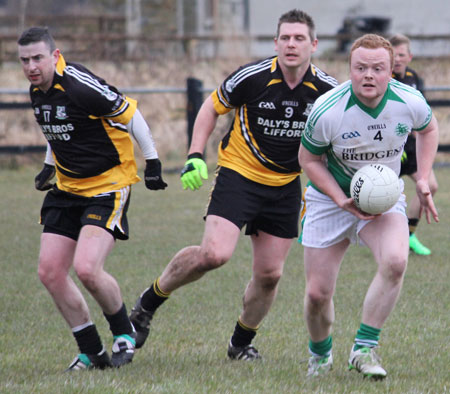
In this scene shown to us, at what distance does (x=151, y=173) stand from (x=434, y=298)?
298cm

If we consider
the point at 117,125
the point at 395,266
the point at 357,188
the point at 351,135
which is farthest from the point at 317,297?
the point at 117,125

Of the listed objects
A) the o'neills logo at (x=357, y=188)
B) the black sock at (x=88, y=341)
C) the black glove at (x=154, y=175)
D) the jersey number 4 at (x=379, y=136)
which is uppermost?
the jersey number 4 at (x=379, y=136)

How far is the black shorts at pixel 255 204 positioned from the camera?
550 centimetres

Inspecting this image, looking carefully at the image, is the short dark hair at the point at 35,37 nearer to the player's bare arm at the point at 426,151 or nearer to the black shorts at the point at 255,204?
the black shorts at the point at 255,204

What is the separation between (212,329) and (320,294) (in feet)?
5.78

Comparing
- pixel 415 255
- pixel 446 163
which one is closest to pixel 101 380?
pixel 415 255

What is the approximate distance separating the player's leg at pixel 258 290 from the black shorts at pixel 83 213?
35.5 inches

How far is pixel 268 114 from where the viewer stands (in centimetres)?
555

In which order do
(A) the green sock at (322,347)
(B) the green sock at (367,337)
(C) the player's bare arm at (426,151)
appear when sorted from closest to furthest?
(B) the green sock at (367,337) → (C) the player's bare arm at (426,151) → (A) the green sock at (322,347)

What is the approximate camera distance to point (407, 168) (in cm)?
898

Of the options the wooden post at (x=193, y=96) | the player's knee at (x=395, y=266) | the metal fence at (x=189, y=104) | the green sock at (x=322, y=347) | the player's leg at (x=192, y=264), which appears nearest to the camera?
the player's knee at (x=395, y=266)

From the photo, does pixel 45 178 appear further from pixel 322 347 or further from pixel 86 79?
pixel 322 347

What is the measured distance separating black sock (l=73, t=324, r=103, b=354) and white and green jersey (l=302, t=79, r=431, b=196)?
1.76m

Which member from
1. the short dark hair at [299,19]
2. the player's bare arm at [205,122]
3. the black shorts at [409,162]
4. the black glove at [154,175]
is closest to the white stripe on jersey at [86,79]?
the black glove at [154,175]
